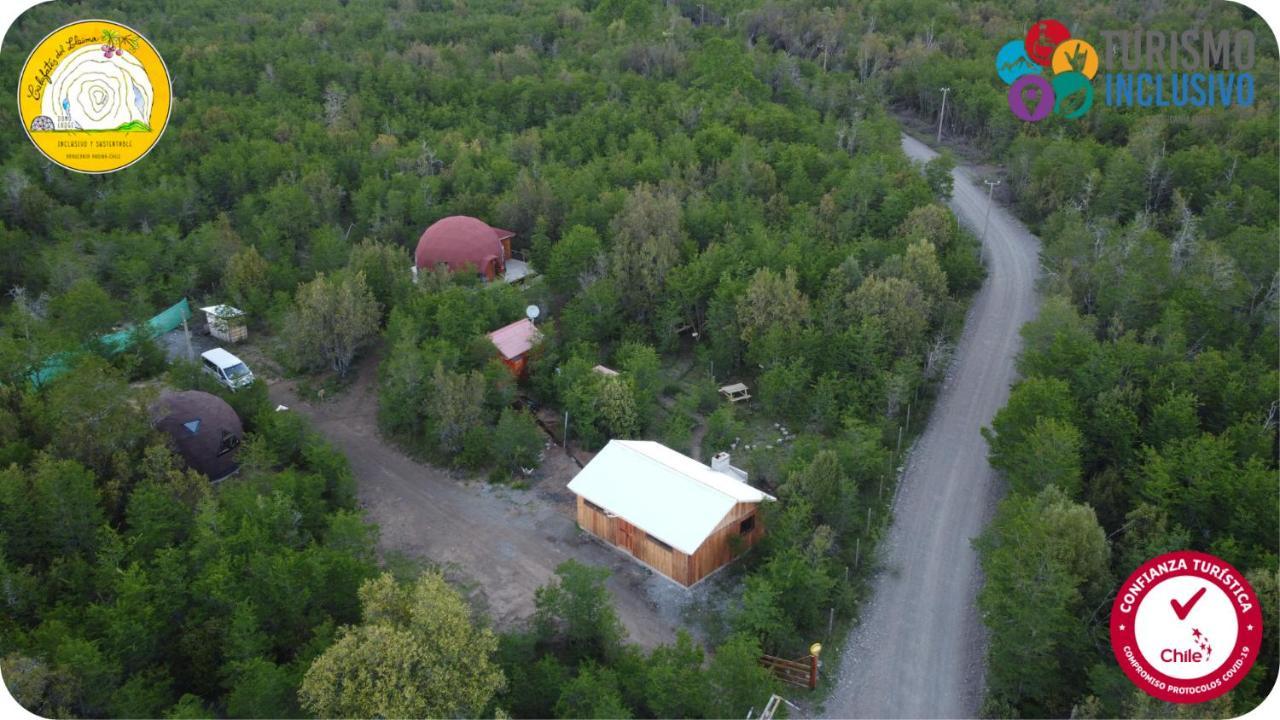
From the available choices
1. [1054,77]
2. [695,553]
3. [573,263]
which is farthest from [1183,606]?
[1054,77]

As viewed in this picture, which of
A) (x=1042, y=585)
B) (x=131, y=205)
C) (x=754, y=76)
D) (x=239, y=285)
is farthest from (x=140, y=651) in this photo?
(x=754, y=76)

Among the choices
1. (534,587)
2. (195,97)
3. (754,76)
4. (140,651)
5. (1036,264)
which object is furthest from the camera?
(754,76)

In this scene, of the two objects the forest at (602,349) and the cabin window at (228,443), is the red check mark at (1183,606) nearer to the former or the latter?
the forest at (602,349)

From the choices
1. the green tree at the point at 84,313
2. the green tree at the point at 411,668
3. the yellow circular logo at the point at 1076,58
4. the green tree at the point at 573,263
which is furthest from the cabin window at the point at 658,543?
the yellow circular logo at the point at 1076,58

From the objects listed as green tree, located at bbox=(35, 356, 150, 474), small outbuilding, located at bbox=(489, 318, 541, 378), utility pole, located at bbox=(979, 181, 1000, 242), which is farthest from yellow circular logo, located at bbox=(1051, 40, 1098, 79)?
green tree, located at bbox=(35, 356, 150, 474)

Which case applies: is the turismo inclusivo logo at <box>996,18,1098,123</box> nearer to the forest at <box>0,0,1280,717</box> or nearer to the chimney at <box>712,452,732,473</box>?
the forest at <box>0,0,1280,717</box>

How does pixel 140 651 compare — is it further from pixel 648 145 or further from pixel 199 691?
pixel 648 145
